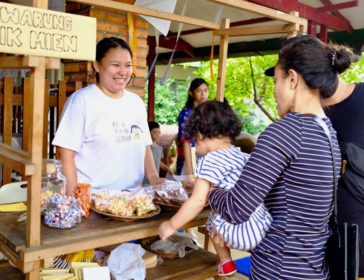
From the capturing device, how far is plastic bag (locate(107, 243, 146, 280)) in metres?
1.81

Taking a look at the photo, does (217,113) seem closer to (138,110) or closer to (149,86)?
(138,110)

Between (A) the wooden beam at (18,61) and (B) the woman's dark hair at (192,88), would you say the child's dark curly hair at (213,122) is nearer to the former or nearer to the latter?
(A) the wooden beam at (18,61)

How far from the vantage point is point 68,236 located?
4.89 feet

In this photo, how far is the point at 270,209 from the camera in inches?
54.2

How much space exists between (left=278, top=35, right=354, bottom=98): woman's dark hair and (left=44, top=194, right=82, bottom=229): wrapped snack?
0.97 m

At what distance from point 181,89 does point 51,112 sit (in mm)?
13504

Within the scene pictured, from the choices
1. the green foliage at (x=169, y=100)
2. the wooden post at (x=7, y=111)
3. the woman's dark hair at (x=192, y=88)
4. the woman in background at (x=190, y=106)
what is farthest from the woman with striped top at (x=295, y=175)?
the green foliage at (x=169, y=100)

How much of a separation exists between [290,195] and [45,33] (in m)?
0.95

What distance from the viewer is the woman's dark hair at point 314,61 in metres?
1.32

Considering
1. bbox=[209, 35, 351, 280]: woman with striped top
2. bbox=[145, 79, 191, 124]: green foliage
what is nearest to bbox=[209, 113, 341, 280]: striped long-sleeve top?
bbox=[209, 35, 351, 280]: woman with striped top

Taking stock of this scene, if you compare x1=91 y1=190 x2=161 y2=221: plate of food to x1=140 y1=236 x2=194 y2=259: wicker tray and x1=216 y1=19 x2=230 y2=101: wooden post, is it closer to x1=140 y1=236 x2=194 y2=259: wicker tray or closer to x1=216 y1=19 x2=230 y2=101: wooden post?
x1=140 y1=236 x2=194 y2=259: wicker tray

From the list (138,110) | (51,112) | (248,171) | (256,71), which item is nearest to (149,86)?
(256,71)

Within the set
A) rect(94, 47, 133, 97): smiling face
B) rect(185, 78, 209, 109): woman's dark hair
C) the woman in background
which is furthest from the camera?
rect(185, 78, 209, 109): woman's dark hair

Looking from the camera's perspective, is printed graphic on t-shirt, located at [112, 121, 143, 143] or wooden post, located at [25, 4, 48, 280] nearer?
wooden post, located at [25, 4, 48, 280]
